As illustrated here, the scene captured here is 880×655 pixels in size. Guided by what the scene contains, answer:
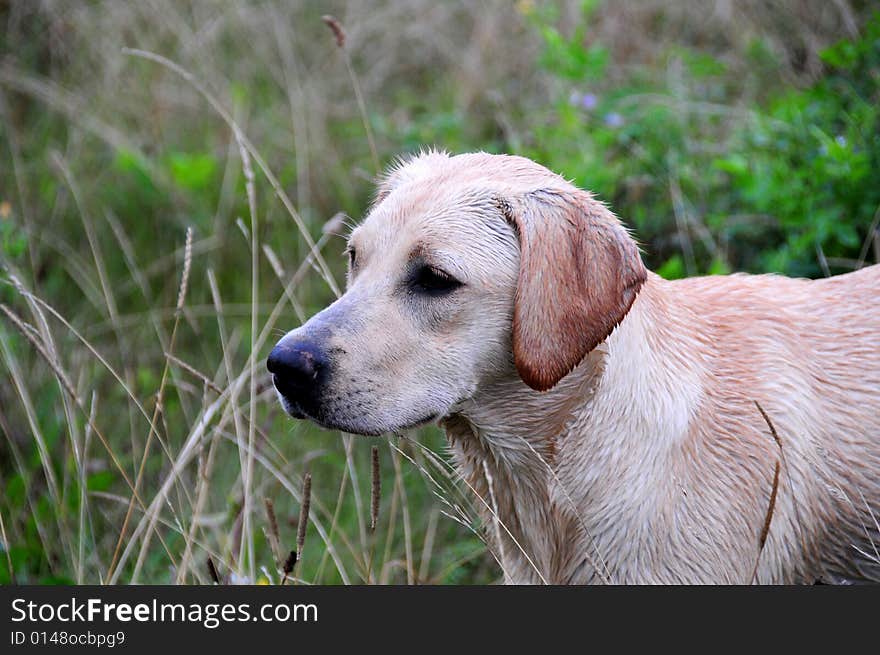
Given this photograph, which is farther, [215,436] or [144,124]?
[144,124]

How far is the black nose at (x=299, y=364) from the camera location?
266 centimetres

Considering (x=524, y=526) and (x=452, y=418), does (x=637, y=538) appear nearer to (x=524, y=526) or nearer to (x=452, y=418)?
(x=524, y=526)

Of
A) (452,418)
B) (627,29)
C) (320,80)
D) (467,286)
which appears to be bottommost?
(452,418)

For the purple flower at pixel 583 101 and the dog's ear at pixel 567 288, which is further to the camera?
the purple flower at pixel 583 101

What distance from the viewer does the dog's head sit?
8.85 ft

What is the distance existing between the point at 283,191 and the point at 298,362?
9.22 feet

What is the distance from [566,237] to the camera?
2.77 metres

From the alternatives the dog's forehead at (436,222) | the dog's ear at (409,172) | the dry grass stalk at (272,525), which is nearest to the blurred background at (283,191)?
the dry grass stalk at (272,525)

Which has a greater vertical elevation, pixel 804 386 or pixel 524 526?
pixel 804 386

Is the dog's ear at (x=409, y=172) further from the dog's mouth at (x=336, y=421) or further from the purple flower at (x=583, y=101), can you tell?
the purple flower at (x=583, y=101)

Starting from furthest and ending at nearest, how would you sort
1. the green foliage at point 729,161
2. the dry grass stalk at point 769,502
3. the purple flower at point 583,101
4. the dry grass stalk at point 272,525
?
the purple flower at point 583,101 → the green foliage at point 729,161 → the dry grass stalk at point 272,525 → the dry grass stalk at point 769,502

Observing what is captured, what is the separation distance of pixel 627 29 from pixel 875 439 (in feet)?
14.3

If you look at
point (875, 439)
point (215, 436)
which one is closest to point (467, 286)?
point (215, 436)

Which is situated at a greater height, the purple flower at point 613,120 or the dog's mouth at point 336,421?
the purple flower at point 613,120
